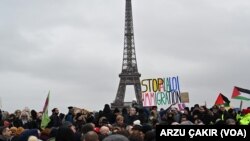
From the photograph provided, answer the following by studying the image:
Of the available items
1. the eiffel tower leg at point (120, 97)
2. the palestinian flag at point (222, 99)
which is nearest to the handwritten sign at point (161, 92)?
the palestinian flag at point (222, 99)

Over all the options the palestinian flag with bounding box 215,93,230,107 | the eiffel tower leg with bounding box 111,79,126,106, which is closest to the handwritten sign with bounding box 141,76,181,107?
the palestinian flag with bounding box 215,93,230,107

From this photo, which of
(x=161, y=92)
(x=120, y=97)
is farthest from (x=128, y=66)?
(x=161, y=92)

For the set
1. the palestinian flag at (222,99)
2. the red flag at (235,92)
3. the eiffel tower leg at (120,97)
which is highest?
the eiffel tower leg at (120,97)

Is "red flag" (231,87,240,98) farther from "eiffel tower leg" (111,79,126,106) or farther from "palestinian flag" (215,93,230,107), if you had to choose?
"eiffel tower leg" (111,79,126,106)

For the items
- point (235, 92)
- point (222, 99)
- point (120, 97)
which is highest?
point (120, 97)

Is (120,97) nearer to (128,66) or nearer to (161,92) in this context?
(128,66)

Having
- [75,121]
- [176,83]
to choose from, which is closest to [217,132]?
[75,121]

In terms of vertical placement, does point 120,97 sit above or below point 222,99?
above

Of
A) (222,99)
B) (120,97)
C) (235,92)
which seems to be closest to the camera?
(235,92)

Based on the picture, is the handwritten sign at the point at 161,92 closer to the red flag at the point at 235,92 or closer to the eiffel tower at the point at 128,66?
the red flag at the point at 235,92

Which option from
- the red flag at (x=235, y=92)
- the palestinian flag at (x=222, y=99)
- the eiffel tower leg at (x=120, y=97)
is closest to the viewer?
the red flag at (x=235, y=92)

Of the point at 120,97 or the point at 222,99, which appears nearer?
the point at 222,99

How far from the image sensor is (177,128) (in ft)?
21.2

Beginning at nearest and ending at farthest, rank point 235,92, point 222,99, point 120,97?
point 235,92, point 222,99, point 120,97
